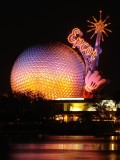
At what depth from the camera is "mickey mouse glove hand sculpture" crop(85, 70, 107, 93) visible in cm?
9562

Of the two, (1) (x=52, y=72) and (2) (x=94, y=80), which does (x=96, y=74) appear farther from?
(1) (x=52, y=72)

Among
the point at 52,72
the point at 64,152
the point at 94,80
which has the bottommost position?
the point at 64,152

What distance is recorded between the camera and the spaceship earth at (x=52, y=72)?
101062mm

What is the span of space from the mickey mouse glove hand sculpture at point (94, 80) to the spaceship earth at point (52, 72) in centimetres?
445

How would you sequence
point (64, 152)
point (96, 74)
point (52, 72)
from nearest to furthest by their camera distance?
point (64, 152) < point (96, 74) < point (52, 72)

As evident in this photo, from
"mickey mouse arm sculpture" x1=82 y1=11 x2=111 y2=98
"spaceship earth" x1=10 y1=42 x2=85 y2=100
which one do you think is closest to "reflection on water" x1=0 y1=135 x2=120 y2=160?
"mickey mouse arm sculpture" x1=82 y1=11 x2=111 y2=98

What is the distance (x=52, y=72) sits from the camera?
101 m

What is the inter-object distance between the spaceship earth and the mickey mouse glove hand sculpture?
445 centimetres

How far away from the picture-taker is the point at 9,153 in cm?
3509

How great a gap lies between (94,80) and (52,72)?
26.4 feet

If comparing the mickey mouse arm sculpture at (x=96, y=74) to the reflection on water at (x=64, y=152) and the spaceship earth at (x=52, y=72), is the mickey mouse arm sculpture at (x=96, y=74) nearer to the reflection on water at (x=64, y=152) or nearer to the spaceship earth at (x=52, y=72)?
the spaceship earth at (x=52, y=72)

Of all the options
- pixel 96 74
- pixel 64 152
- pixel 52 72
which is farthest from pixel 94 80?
pixel 64 152

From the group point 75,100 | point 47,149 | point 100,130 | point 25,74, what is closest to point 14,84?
point 25,74

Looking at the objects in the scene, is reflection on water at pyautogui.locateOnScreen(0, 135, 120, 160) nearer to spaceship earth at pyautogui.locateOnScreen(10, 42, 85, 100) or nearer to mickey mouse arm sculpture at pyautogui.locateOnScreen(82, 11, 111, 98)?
mickey mouse arm sculpture at pyautogui.locateOnScreen(82, 11, 111, 98)
